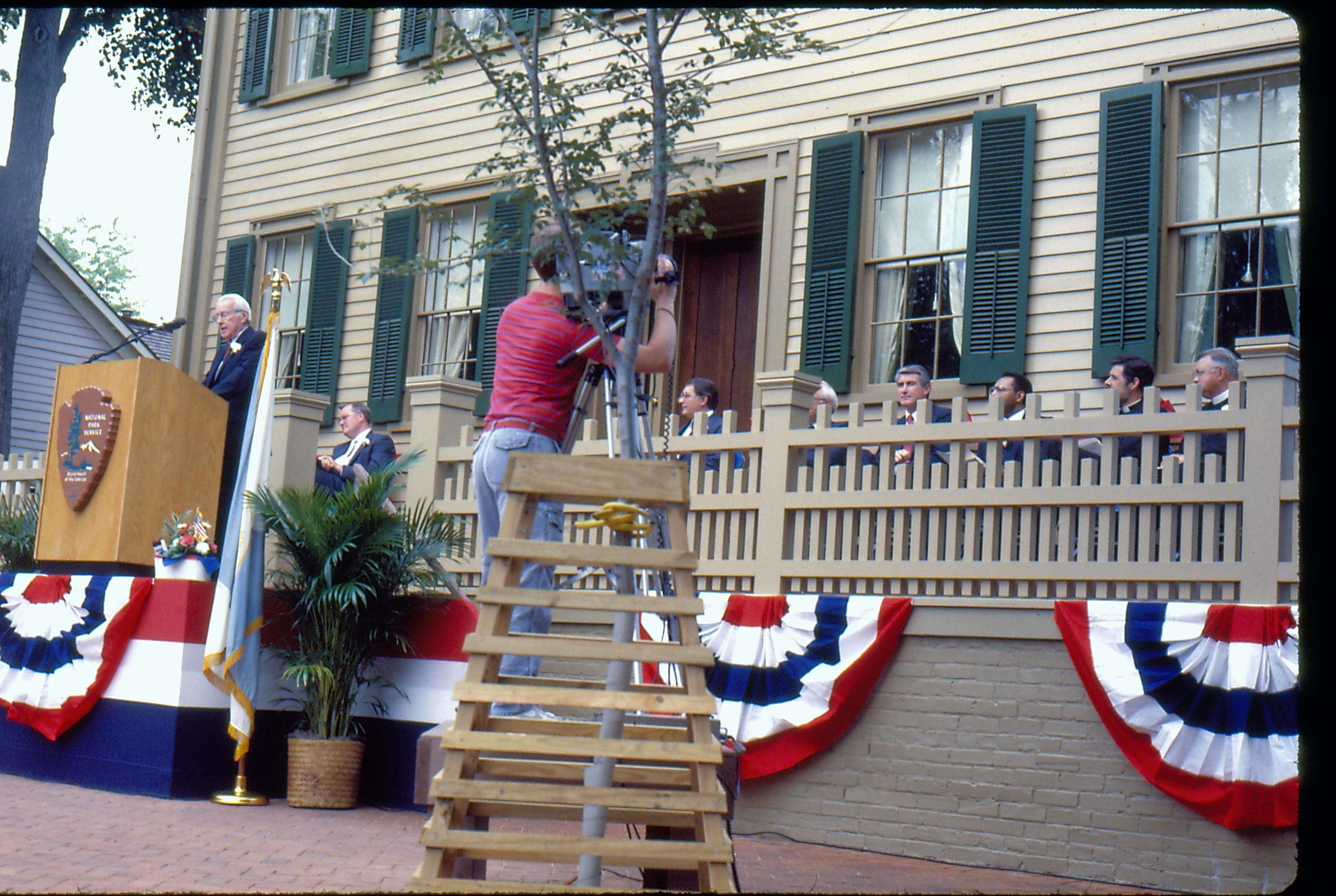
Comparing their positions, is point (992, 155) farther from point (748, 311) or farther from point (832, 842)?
point (832, 842)

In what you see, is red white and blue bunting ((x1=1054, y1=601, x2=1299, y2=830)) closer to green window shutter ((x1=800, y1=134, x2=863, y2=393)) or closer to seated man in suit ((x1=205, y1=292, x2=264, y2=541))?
green window shutter ((x1=800, y1=134, x2=863, y2=393))

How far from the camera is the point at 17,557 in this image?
31.5 ft

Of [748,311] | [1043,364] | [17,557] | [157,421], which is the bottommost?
[17,557]

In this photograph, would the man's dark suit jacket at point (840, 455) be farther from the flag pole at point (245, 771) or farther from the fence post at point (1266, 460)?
the flag pole at point (245, 771)

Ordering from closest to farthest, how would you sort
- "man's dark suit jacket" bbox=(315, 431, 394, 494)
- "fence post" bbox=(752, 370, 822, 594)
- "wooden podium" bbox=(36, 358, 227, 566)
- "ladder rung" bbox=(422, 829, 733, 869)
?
1. "ladder rung" bbox=(422, 829, 733, 869)
2. "fence post" bbox=(752, 370, 822, 594)
3. "wooden podium" bbox=(36, 358, 227, 566)
4. "man's dark suit jacket" bbox=(315, 431, 394, 494)

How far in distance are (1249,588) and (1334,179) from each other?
3.09 m

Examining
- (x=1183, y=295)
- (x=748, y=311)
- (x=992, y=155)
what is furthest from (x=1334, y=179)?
(x=748, y=311)

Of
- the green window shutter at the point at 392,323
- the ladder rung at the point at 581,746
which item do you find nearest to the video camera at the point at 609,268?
the ladder rung at the point at 581,746

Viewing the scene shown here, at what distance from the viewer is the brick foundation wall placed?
20.0 ft

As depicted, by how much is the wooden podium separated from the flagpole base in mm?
1395

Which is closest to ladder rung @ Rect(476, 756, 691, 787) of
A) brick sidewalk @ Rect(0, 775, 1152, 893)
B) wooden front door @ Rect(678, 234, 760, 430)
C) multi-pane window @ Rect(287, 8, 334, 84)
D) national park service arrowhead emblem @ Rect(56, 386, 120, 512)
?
brick sidewalk @ Rect(0, 775, 1152, 893)

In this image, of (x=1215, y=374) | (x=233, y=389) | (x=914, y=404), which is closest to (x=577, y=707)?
(x=1215, y=374)

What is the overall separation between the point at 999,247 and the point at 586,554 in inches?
233

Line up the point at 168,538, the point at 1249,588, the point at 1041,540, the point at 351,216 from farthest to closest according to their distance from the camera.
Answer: the point at 351,216, the point at 168,538, the point at 1041,540, the point at 1249,588
